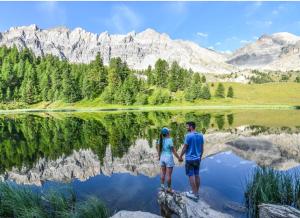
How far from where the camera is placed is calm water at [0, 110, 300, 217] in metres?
23.1

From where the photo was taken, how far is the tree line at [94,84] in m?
142

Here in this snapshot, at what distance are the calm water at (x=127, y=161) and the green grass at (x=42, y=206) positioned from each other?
11.7 feet

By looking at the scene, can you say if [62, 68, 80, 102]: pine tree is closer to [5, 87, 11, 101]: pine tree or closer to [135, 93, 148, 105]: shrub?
[5, 87, 11, 101]: pine tree

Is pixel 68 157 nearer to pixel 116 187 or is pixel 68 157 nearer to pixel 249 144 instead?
pixel 116 187

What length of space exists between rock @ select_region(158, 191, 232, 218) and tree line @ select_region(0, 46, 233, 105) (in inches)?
4740

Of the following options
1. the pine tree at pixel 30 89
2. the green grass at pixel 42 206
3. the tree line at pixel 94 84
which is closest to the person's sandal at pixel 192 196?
the green grass at pixel 42 206

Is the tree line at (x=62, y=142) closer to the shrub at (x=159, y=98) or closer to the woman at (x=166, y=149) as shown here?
the woman at (x=166, y=149)

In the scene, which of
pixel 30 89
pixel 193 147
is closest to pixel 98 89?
pixel 30 89

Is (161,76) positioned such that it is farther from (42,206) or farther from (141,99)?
(42,206)

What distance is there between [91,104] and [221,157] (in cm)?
10779

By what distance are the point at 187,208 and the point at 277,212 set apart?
3.75m

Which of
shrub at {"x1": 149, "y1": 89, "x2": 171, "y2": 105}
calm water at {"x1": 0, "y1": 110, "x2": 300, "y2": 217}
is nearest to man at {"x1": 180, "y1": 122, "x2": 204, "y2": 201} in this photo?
calm water at {"x1": 0, "y1": 110, "x2": 300, "y2": 217}

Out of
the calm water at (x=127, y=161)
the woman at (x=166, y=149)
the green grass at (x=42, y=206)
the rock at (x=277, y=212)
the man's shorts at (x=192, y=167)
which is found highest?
the woman at (x=166, y=149)

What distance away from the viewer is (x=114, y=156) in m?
36.7
